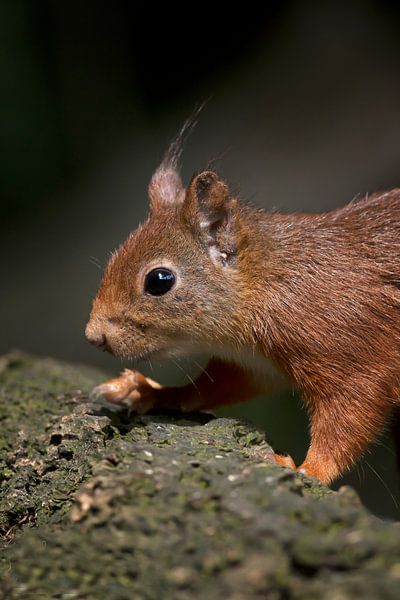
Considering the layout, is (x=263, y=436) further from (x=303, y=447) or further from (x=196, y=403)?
A: (x=303, y=447)

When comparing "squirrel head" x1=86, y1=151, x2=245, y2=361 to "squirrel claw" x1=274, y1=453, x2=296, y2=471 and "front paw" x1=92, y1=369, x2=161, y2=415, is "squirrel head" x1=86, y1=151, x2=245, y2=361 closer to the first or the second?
"front paw" x1=92, y1=369, x2=161, y2=415

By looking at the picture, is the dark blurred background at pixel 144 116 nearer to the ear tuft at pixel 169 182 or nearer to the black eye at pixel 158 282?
the ear tuft at pixel 169 182

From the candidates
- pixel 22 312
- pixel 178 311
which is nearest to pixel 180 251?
pixel 178 311

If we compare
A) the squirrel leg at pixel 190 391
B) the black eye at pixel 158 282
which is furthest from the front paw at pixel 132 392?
the black eye at pixel 158 282

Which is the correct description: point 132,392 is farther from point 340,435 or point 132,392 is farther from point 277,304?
point 340,435

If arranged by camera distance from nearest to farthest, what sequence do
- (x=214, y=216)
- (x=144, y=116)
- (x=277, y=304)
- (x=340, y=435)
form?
(x=340, y=435), (x=277, y=304), (x=214, y=216), (x=144, y=116)

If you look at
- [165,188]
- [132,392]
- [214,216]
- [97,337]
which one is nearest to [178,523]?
[97,337]
